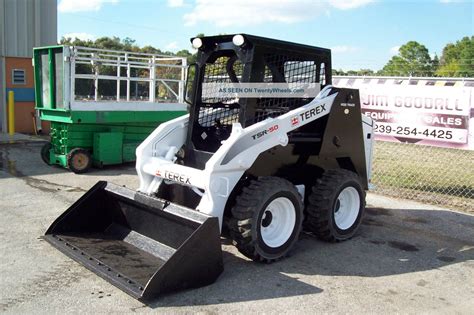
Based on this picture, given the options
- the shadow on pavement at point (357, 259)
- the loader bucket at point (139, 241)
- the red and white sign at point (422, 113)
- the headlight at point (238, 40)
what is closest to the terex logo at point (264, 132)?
the headlight at point (238, 40)

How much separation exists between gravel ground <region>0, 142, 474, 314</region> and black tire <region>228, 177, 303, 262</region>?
18 cm

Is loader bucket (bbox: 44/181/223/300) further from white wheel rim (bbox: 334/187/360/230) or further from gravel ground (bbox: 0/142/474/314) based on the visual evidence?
white wheel rim (bbox: 334/187/360/230)

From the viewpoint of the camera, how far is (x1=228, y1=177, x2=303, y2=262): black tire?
4.80 m

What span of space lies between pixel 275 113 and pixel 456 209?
416 cm

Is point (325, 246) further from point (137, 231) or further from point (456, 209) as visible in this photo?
point (456, 209)

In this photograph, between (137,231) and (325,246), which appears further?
(325,246)

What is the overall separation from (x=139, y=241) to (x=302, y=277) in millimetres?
1749

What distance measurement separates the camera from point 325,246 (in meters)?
5.78

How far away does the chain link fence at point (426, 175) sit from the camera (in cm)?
872

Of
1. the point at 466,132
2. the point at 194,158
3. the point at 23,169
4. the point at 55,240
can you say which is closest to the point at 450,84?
the point at 466,132

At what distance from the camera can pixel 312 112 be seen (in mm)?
5520

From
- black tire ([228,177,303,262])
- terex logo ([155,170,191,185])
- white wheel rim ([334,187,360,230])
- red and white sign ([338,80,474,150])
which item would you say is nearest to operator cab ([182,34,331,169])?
terex logo ([155,170,191,185])

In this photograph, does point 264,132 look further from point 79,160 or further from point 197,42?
point 79,160

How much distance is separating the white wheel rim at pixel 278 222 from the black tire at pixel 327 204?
53 cm
